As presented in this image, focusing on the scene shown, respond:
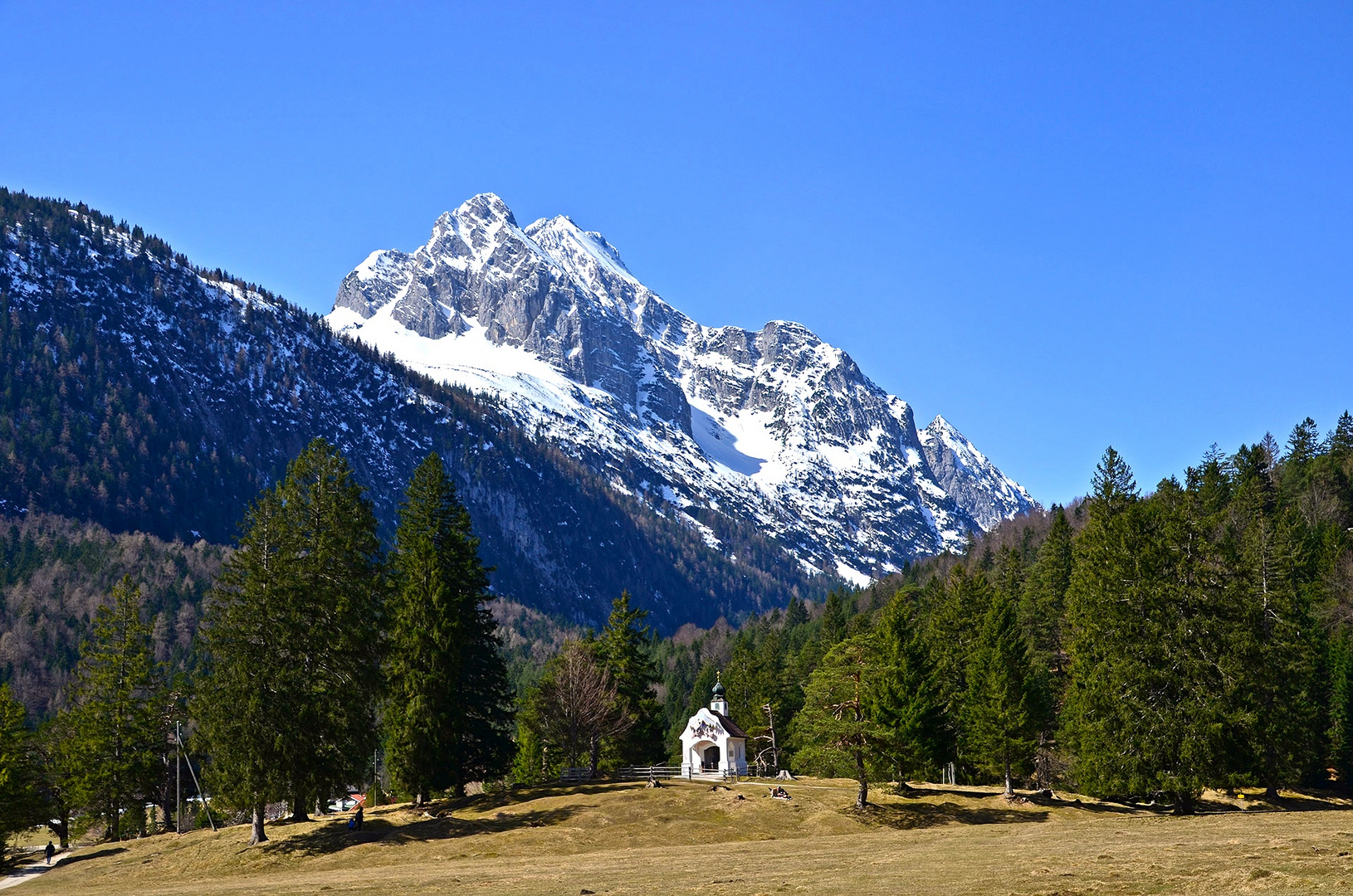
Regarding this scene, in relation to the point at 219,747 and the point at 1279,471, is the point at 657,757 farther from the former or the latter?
the point at 1279,471

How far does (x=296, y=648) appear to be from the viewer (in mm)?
54500

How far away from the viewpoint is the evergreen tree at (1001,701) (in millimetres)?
66312

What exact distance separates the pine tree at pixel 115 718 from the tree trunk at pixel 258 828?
16663 mm

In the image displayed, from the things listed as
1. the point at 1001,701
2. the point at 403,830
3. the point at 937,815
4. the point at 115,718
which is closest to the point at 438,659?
the point at 403,830

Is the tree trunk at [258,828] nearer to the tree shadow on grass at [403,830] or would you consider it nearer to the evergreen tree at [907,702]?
the tree shadow on grass at [403,830]

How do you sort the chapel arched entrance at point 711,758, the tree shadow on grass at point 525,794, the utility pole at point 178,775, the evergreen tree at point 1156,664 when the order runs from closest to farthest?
the evergreen tree at point 1156,664 < the tree shadow on grass at point 525,794 < the utility pole at point 178,775 < the chapel arched entrance at point 711,758

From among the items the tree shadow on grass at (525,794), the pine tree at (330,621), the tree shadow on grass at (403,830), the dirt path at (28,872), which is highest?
the pine tree at (330,621)

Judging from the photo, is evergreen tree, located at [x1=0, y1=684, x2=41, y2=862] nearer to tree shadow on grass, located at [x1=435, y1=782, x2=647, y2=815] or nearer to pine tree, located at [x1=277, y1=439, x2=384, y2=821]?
pine tree, located at [x1=277, y1=439, x2=384, y2=821]

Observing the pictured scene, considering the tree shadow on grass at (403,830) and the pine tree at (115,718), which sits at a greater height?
the pine tree at (115,718)

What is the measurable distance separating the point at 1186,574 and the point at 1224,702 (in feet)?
23.3

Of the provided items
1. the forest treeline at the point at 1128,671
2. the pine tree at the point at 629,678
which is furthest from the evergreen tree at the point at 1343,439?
the pine tree at the point at 629,678

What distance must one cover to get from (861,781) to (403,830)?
2449 cm

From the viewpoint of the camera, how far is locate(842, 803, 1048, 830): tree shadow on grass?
190 feet

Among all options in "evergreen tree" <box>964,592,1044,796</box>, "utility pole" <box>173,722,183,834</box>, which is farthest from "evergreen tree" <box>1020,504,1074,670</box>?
"utility pole" <box>173,722,183,834</box>
